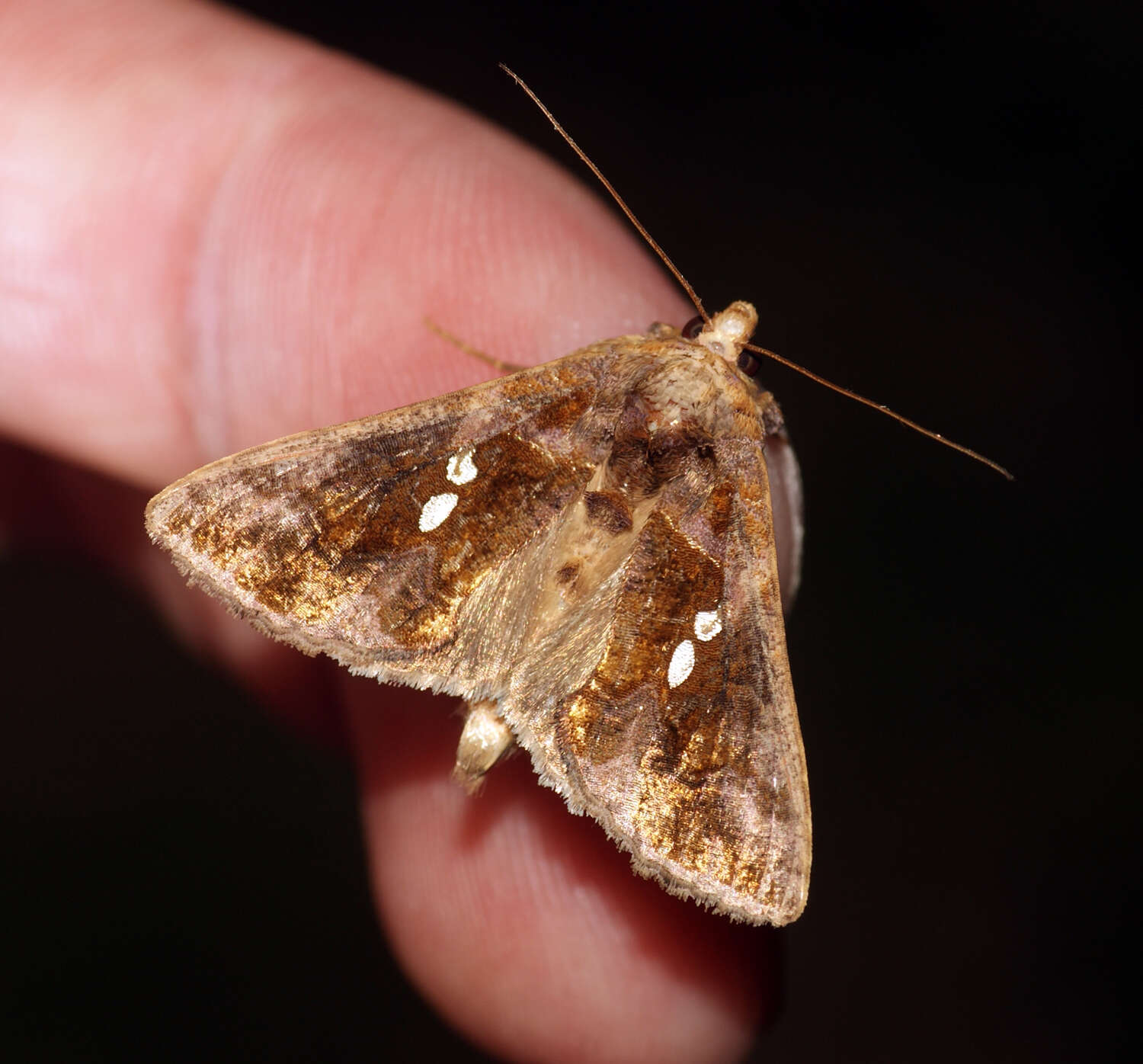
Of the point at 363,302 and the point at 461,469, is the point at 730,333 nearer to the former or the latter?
the point at 461,469

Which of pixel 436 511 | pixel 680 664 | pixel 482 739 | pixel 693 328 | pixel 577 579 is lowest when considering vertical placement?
pixel 482 739

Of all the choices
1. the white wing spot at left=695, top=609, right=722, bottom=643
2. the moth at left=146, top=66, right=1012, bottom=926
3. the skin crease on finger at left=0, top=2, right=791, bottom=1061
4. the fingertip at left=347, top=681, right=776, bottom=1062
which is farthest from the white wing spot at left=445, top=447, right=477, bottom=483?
the fingertip at left=347, top=681, right=776, bottom=1062

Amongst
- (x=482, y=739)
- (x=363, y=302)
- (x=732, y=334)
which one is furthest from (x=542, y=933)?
(x=363, y=302)

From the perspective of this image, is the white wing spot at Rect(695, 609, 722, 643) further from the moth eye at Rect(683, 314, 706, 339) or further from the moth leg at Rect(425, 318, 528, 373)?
the moth leg at Rect(425, 318, 528, 373)

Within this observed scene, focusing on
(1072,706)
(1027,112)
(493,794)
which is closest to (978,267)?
(1027,112)

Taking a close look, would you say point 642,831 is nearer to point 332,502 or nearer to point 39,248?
point 332,502

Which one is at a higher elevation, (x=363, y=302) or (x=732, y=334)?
(x=732, y=334)

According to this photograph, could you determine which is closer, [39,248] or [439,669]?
[439,669]
